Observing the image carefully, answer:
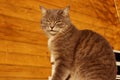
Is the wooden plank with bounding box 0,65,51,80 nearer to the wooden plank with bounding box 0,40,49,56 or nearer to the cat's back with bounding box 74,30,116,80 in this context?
the wooden plank with bounding box 0,40,49,56

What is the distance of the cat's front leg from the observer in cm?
166

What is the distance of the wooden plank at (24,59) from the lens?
2100mm

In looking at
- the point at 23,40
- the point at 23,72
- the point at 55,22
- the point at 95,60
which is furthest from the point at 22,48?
the point at 95,60

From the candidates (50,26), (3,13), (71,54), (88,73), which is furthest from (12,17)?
(88,73)

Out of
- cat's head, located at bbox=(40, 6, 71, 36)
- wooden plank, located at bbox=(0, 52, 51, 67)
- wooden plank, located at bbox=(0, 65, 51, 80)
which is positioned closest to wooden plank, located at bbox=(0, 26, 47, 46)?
wooden plank, located at bbox=(0, 52, 51, 67)

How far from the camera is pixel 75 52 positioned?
1.75 meters

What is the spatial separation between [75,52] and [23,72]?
62cm

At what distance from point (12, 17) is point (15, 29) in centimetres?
11

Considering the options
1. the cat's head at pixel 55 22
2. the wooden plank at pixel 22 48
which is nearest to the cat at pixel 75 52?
the cat's head at pixel 55 22

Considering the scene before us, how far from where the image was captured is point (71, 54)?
1721 mm

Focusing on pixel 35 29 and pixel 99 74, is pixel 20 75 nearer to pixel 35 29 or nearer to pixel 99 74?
pixel 35 29

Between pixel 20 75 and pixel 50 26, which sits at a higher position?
pixel 50 26

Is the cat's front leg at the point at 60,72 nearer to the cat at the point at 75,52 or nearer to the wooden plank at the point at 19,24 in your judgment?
the cat at the point at 75,52

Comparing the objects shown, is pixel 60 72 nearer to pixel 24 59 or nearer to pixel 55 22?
pixel 55 22
